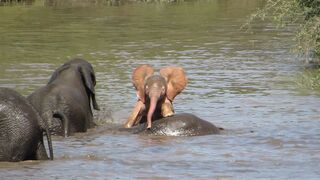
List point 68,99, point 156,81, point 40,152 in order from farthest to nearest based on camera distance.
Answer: point 156,81
point 68,99
point 40,152

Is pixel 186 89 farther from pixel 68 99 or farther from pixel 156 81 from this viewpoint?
pixel 68 99

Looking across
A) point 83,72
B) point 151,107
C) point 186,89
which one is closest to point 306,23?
point 186,89

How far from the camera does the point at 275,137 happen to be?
12.5 m

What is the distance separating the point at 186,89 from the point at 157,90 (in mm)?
5097

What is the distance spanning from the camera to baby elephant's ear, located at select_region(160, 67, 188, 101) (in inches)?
518

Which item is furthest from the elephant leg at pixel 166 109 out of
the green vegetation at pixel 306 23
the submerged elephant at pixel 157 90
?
the green vegetation at pixel 306 23

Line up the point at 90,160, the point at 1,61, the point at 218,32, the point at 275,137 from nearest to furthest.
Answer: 1. the point at 90,160
2. the point at 275,137
3. the point at 1,61
4. the point at 218,32

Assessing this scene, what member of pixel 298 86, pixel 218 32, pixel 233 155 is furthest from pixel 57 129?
pixel 218 32

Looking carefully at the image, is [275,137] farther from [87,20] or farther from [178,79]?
[87,20]

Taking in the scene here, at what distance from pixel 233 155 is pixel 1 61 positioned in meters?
12.7

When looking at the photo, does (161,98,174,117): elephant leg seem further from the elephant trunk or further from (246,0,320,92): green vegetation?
(246,0,320,92): green vegetation

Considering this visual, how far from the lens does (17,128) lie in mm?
9797

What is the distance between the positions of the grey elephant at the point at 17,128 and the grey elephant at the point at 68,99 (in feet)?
4.97

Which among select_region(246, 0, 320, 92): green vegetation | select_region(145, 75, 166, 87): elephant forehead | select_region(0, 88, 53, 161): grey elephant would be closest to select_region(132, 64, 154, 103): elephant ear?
select_region(145, 75, 166, 87): elephant forehead
